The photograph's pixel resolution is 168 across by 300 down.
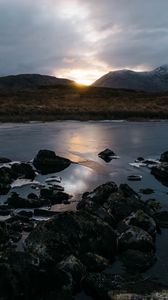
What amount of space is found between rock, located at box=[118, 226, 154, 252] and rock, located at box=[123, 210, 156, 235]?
2.87 ft

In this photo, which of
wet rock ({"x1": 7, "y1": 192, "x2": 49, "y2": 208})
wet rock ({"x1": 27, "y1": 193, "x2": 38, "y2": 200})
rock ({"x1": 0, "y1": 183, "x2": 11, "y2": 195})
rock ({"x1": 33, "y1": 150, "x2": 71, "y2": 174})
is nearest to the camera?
wet rock ({"x1": 7, "y1": 192, "x2": 49, "y2": 208})

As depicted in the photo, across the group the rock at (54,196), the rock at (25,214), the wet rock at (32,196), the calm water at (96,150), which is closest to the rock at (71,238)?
the calm water at (96,150)

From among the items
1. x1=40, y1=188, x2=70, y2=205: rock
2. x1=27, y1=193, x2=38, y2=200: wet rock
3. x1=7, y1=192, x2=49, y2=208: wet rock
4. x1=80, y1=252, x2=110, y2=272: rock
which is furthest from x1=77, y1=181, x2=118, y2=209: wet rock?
x1=80, y1=252, x2=110, y2=272: rock

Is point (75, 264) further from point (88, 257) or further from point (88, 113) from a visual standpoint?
point (88, 113)

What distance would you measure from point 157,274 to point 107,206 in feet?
21.4

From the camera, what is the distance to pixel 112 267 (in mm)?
15898

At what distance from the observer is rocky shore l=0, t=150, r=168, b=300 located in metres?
13.4

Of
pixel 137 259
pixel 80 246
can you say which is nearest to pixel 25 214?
pixel 80 246

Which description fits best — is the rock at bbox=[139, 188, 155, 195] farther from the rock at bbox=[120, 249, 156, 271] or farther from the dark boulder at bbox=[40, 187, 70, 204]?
the rock at bbox=[120, 249, 156, 271]

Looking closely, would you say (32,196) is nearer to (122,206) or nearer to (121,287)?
(122,206)

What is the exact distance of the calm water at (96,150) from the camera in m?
27.4

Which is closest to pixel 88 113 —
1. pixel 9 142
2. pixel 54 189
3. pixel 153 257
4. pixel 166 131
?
pixel 166 131

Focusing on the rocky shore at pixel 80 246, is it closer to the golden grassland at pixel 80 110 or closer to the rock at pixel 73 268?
the rock at pixel 73 268

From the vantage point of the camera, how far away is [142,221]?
18875mm
